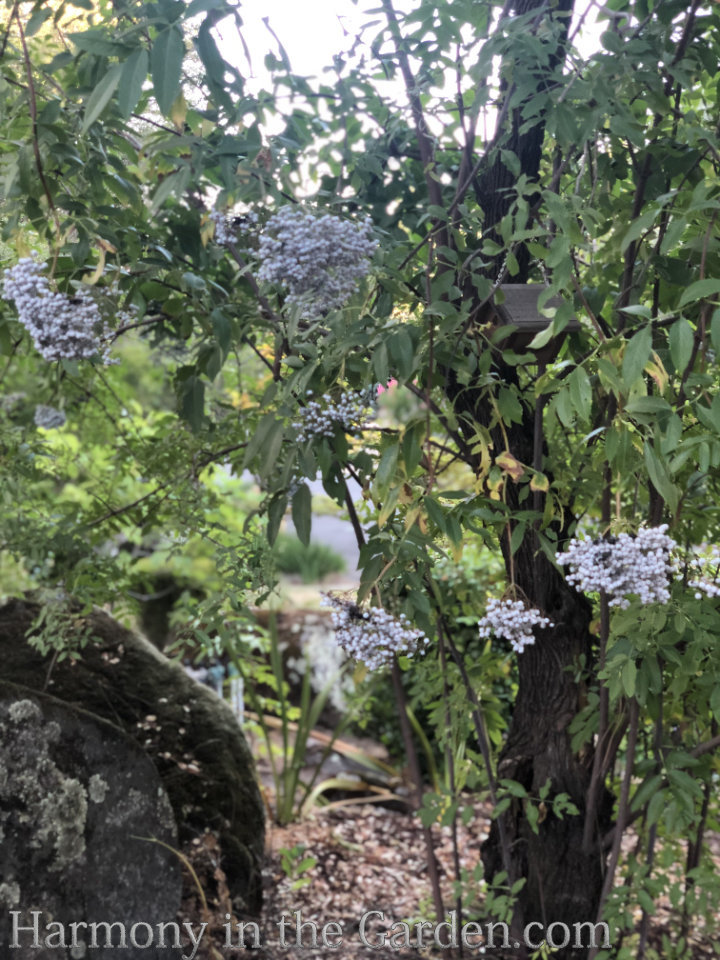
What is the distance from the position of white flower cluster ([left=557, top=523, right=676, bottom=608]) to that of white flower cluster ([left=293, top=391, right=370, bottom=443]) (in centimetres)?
38

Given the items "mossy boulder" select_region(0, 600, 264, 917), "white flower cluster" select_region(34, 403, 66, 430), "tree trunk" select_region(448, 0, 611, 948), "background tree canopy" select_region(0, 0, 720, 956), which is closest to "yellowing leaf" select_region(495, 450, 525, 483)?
"background tree canopy" select_region(0, 0, 720, 956)

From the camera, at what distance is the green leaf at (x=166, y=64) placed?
1.01m

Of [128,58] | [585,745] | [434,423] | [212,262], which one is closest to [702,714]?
[585,745]

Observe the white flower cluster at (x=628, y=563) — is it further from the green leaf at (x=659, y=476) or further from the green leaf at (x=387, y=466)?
the green leaf at (x=387, y=466)

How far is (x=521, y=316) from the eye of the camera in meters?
1.38

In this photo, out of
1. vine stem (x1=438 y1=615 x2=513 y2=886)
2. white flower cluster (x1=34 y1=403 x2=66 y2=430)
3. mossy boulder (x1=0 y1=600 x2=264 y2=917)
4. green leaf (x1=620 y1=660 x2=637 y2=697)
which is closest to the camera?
green leaf (x1=620 y1=660 x2=637 y2=697)

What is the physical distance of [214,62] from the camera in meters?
1.10

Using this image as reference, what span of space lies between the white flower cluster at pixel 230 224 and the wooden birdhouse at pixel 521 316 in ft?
1.36

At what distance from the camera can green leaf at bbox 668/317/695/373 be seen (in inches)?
43.8

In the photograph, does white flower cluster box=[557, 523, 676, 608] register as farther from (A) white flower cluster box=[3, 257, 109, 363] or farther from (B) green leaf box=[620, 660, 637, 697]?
(A) white flower cluster box=[3, 257, 109, 363]

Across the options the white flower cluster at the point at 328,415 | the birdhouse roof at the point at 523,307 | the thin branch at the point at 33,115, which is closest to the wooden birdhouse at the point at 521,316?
the birdhouse roof at the point at 523,307

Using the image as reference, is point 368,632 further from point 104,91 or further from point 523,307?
point 104,91

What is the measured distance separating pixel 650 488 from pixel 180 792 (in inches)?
53.7

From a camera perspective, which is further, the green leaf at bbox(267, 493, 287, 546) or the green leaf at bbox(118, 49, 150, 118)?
the green leaf at bbox(267, 493, 287, 546)
